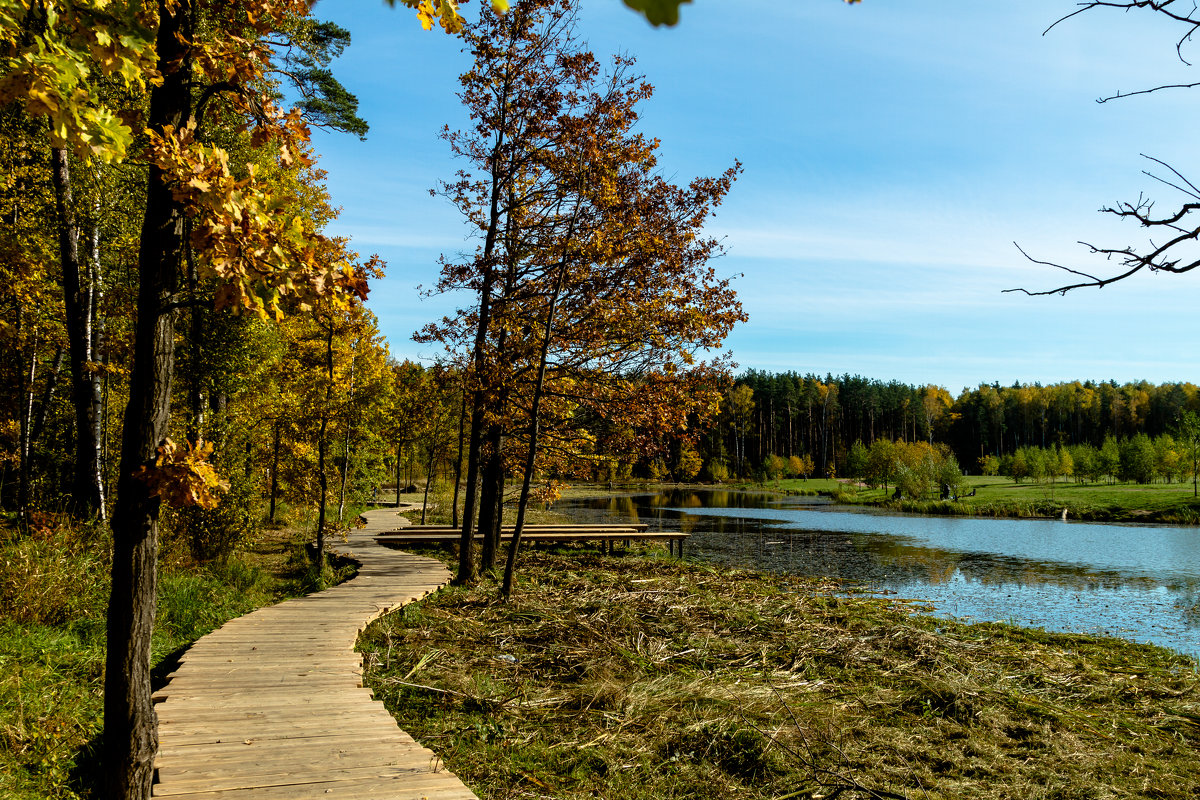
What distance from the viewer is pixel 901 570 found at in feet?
63.2

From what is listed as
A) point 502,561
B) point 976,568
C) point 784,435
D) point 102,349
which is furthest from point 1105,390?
point 102,349

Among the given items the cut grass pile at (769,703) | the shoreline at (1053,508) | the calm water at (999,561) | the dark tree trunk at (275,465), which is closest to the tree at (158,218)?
the cut grass pile at (769,703)

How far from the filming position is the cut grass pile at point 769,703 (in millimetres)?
5363

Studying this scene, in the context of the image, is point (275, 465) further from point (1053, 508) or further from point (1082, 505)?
point (1082, 505)

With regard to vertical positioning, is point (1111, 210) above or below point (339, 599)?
above

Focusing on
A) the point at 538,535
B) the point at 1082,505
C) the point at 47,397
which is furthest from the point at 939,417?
the point at 47,397

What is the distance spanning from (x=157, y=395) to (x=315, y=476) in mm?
13781

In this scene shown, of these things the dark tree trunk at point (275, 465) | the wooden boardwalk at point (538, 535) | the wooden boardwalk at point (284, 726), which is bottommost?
the wooden boardwalk at point (538, 535)

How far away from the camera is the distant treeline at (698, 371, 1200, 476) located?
101 metres

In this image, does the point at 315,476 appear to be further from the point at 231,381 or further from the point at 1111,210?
the point at 1111,210

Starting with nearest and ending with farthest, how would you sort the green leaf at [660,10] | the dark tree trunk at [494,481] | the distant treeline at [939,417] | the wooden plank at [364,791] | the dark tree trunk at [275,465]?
the green leaf at [660,10] → the wooden plank at [364,791] → the dark tree trunk at [494,481] → the dark tree trunk at [275,465] → the distant treeline at [939,417]

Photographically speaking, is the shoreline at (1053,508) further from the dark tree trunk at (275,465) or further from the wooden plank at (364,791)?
the wooden plank at (364,791)

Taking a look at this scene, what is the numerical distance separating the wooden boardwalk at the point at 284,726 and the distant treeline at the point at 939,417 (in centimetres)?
8920

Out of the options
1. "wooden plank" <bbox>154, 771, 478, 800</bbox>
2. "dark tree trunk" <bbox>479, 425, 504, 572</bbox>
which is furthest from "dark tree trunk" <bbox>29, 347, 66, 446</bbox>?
"wooden plank" <bbox>154, 771, 478, 800</bbox>
